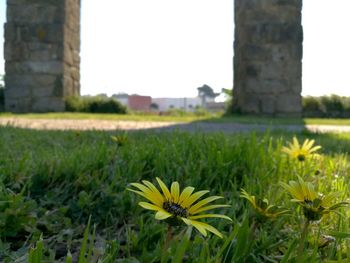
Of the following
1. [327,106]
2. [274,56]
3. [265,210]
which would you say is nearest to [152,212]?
[265,210]

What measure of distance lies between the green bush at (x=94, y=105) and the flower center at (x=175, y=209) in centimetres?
925

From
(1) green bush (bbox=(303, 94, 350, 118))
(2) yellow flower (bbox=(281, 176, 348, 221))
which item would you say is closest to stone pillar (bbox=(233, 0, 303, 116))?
(1) green bush (bbox=(303, 94, 350, 118))

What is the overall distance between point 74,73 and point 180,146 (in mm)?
8795

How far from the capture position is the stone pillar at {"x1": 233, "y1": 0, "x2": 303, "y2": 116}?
9.42 m

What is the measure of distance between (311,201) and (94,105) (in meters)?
9.70

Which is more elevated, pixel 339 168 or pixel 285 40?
pixel 285 40

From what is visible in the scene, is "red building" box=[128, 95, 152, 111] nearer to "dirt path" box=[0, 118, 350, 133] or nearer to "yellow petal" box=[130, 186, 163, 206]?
"dirt path" box=[0, 118, 350, 133]

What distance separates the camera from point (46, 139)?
9.48 feet

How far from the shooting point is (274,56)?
9.47m

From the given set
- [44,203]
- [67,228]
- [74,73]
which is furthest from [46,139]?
[74,73]

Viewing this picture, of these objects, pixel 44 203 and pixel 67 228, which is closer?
pixel 67 228

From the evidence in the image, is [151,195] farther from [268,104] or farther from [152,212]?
[268,104]

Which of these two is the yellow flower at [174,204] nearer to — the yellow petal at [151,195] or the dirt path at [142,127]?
the yellow petal at [151,195]

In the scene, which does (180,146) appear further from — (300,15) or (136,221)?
(300,15)
